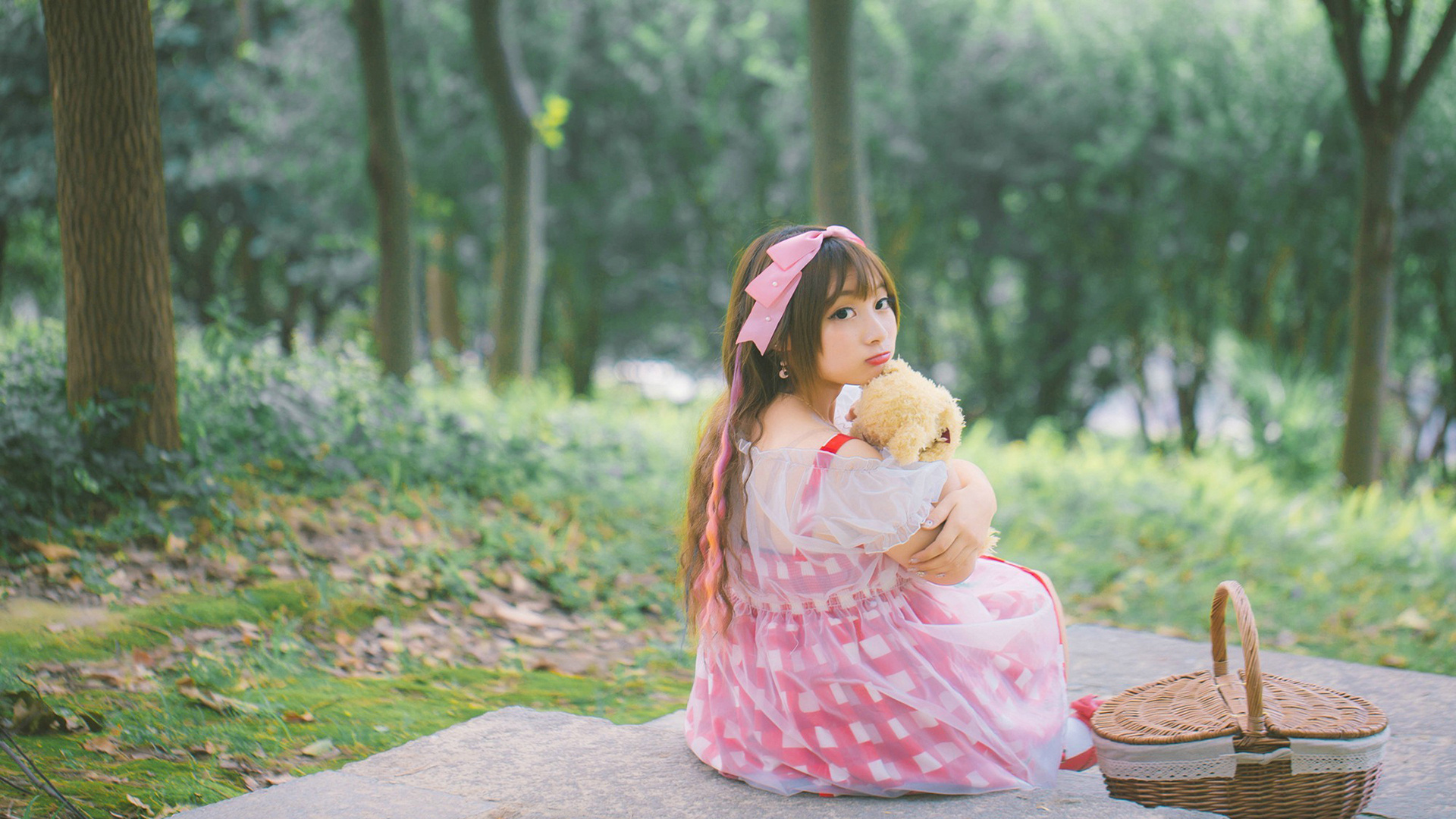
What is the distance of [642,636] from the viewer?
472 cm

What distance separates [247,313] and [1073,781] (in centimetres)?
1496

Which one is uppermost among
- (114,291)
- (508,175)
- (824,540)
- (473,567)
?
(508,175)

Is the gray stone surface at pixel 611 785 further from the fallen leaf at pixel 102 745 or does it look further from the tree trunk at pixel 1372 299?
the tree trunk at pixel 1372 299

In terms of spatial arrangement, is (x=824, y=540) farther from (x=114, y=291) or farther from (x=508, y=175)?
(x=508, y=175)

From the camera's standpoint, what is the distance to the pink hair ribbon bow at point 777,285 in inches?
101

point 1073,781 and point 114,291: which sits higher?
point 114,291

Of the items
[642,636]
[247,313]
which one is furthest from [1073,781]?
[247,313]

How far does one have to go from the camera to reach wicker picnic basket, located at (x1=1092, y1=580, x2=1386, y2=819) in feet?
7.50

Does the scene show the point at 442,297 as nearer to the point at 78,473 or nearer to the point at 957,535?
the point at 78,473

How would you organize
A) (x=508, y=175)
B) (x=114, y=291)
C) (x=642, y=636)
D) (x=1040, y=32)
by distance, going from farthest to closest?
(x=1040, y=32), (x=508, y=175), (x=642, y=636), (x=114, y=291)

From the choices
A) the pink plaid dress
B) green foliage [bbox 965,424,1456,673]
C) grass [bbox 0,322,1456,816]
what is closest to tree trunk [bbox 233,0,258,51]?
grass [bbox 0,322,1456,816]

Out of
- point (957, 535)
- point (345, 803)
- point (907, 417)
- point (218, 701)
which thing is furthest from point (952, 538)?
point (218, 701)

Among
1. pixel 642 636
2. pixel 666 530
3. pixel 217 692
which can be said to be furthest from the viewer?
pixel 666 530

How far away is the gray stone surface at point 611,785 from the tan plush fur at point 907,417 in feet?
2.67
